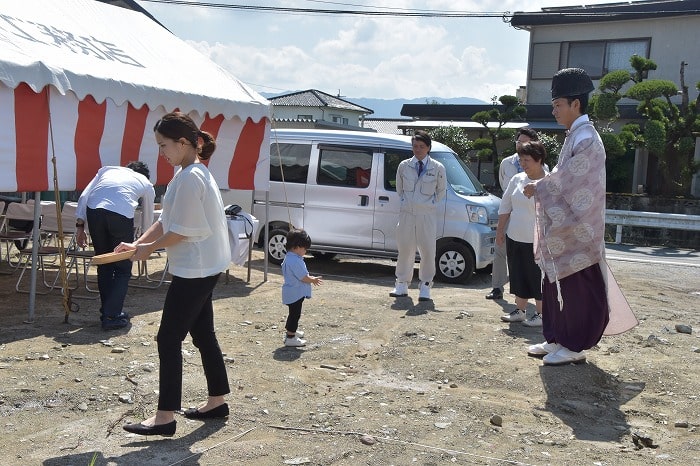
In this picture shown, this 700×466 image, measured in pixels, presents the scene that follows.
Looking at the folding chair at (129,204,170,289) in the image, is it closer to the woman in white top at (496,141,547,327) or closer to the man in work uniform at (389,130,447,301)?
the man in work uniform at (389,130,447,301)

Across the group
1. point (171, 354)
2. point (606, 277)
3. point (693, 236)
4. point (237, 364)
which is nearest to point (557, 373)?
point (606, 277)

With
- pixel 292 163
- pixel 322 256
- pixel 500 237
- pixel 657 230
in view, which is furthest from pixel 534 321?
pixel 657 230

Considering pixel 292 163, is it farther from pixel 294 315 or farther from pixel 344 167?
pixel 294 315

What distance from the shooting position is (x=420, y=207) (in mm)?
9055

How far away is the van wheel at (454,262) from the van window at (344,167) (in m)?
1.39

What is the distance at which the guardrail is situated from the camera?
17084 millimetres

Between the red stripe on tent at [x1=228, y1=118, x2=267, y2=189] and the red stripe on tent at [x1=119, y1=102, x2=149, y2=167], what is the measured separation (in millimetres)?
1542

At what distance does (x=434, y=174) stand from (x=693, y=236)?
35.2 ft

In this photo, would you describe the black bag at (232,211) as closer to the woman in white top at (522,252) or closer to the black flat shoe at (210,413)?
the woman in white top at (522,252)

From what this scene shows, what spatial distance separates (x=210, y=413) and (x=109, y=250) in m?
2.92

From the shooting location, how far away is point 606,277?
242 inches

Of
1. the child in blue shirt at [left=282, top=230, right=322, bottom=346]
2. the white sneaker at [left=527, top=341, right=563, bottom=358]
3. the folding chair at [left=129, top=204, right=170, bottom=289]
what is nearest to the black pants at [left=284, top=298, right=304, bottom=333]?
the child in blue shirt at [left=282, top=230, right=322, bottom=346]

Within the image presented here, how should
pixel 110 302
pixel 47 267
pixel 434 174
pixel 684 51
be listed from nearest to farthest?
pixel 110 302 < pixel 434 174 < pixel 47 267 < pixel 684 51

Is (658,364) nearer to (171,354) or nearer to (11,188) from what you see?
(171,354)
